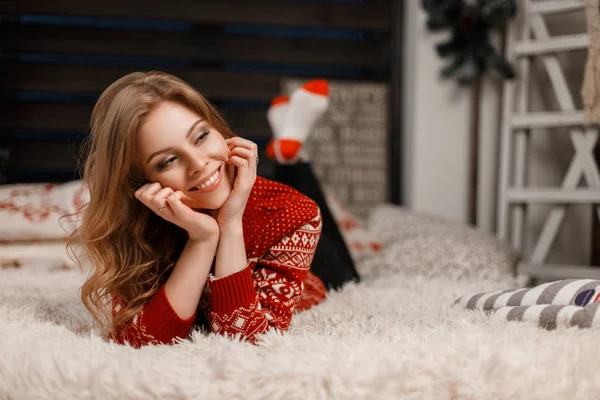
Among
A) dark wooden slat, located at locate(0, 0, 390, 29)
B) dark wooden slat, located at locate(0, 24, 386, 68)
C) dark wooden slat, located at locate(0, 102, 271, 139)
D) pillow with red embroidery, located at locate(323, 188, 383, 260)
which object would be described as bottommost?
pillow with red embroidery, located at locate(323, 188, 383, 260)

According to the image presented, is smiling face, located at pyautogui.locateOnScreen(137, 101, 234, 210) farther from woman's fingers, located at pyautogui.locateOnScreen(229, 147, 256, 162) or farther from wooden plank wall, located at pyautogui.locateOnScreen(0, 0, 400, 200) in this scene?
wooden plank wall, located at pyautogui.locateOnScreen(0, 0, 400, 200)

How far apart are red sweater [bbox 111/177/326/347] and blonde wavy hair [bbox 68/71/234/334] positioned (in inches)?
1.6

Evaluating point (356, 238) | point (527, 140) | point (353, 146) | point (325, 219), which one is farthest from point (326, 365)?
point (353, 146)

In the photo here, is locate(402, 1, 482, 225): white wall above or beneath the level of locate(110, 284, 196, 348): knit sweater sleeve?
above

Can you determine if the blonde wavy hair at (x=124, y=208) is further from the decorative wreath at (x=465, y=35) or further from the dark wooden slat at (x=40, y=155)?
the decorative wreath at (x=465, y=35)

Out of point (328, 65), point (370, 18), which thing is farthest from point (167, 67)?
point (370, 18)

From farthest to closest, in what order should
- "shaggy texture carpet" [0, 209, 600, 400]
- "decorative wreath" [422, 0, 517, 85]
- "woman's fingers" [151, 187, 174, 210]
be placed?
1. "decorative wreath" [422, 0, 517, 85]
2. "woman's fingers" [151, 187, 174, 210]
3. "shaggy texture carpet" [0, 209, 600, 400]

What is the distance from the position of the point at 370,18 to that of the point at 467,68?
1.54 ft

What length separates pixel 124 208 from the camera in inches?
34.4

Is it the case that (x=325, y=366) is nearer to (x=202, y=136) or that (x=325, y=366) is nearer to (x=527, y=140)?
(x=202, y=136)

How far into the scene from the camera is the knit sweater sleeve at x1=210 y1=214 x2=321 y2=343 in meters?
0.81

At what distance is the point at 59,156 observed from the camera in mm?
2270

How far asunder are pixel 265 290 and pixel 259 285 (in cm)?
1

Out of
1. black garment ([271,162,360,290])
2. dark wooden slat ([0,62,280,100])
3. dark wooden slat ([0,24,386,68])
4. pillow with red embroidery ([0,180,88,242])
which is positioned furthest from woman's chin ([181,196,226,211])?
dark wooden slat ([0,24,386,68])
